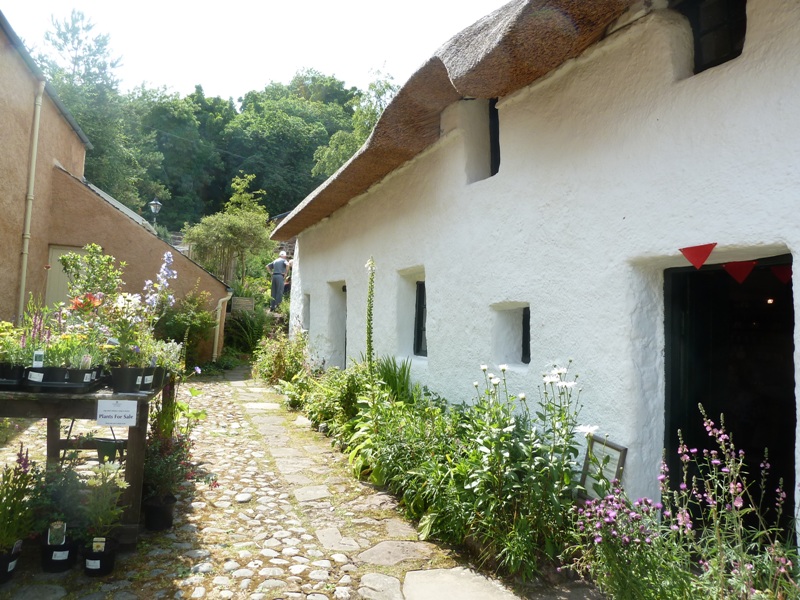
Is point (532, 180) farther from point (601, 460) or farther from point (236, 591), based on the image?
point (236, 591)

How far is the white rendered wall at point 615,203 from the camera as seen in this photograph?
246cm

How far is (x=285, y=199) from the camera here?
32.1 meters

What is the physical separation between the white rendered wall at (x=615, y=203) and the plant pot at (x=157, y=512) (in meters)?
2.34

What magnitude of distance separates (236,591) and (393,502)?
5.01 feet

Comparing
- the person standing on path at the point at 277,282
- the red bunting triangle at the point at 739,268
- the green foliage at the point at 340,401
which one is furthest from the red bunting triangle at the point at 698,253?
the person standing on path at the point at 277,282

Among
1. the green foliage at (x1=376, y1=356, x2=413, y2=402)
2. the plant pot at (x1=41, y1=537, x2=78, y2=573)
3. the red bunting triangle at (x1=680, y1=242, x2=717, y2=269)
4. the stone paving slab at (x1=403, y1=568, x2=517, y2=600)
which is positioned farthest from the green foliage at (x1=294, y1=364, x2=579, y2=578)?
the plant pot at (x1=41, y1=537, x2=78, y2=573)

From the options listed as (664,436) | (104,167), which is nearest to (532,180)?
(664,436)

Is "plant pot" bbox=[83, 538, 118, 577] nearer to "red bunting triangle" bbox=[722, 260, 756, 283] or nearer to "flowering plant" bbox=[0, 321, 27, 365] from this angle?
"flowering plant" bbox=[0, 321, 27, 365]

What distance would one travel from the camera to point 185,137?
3253cm

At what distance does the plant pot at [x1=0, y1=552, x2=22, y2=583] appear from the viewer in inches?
107

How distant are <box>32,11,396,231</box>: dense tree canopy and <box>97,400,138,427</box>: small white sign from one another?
67.8ft

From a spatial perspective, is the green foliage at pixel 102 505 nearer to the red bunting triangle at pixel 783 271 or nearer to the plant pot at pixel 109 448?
the plant pot at pixel 109 448

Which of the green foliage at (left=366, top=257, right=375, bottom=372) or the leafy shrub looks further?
the green foliage at (left=366, top=257, right=375, bottom=372)

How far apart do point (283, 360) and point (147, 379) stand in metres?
6.28
